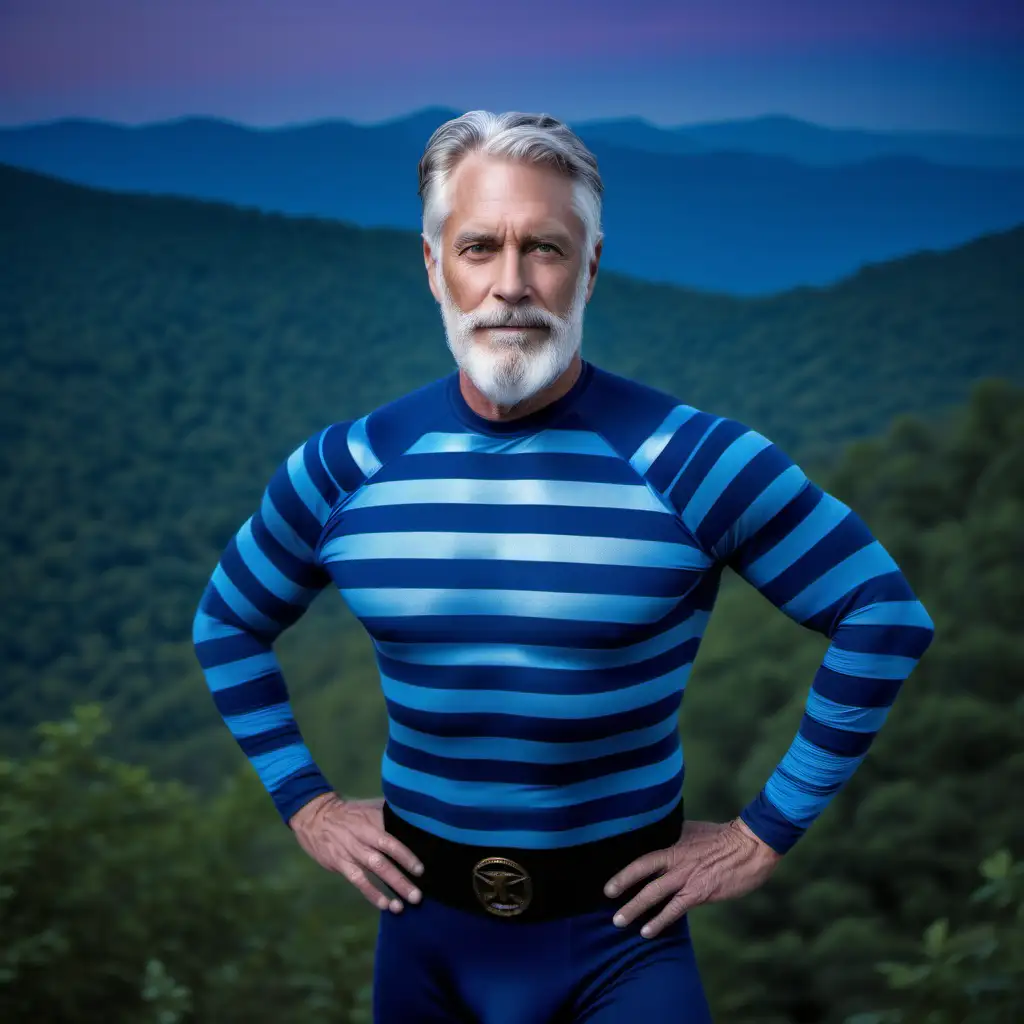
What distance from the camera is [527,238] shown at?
4.38 ft

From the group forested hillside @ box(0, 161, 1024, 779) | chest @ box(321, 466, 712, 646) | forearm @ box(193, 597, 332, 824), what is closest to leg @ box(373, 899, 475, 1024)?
forearm @ box(193, 597, 332, 824)

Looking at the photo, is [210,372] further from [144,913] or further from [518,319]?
[518,319]

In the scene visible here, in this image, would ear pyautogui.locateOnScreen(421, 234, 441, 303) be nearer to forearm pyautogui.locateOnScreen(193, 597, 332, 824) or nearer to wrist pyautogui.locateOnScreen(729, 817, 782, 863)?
forearm pyautogui.locateOnScreen(193, 597, 332, 824)

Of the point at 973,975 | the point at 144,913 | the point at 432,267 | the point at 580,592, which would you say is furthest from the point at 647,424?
the point at 144,913

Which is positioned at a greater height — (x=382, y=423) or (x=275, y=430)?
(x=275, y=430)

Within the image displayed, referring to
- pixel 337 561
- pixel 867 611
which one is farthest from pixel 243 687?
pixel 867 611

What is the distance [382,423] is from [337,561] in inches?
6.4

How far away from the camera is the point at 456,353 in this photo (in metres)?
1.39

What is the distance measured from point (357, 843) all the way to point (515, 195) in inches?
30.8

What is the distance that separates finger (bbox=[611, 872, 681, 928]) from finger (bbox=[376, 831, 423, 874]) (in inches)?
9.1

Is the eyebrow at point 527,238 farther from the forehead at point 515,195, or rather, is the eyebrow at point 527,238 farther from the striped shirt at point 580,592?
the striped shirt at point 580,592

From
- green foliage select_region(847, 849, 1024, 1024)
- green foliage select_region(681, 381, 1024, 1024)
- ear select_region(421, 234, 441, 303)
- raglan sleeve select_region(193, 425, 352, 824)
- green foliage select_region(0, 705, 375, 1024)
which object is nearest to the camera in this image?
ear select_region(421, 234, 441, 303)

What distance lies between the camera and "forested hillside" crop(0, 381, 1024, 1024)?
2.88 meters

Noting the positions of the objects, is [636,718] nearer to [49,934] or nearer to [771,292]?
[49,934]
